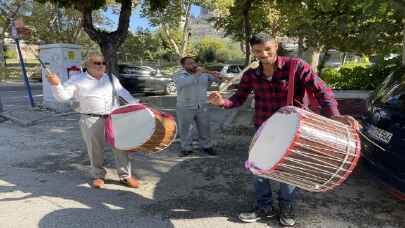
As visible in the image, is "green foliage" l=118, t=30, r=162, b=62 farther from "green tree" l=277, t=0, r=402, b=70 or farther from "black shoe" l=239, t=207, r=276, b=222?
"black shoe" l=239, t=207, r=276, b=222

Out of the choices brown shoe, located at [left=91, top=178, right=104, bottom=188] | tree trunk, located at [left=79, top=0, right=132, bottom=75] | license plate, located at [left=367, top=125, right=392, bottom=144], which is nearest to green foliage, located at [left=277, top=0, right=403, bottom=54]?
license plate, located at [left=367, top=125, right=392, bottom=144]

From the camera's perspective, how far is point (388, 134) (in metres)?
3.76

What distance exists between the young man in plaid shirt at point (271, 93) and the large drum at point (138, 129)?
0.85 meters

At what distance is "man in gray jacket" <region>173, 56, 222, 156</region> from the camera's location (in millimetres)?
6023

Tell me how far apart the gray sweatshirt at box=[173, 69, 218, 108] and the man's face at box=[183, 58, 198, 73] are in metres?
0.06

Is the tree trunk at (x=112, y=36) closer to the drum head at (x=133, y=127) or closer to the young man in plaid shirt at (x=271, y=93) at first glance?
the drum head at (x=133, y=127)

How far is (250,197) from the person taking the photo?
446 centimetres

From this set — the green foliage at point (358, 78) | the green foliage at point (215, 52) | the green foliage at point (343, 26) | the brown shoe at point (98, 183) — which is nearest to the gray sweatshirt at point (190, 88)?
the brown shoe at point (98, 183)

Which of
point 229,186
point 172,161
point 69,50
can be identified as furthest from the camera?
point 69,50

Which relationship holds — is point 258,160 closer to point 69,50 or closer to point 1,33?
point 69,50

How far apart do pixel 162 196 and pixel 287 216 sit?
1.45 metres

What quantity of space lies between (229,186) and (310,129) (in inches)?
80.5

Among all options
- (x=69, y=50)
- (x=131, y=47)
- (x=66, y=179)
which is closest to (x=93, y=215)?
(x=66, y=179)

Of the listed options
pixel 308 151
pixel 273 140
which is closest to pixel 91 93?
pixel 273 140
